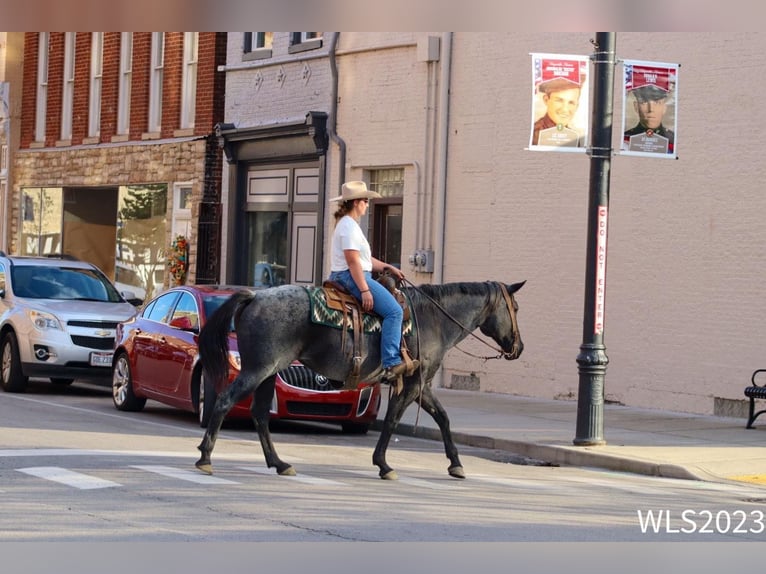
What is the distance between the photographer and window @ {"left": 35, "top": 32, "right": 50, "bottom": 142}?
108 ft

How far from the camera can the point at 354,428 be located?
14.7 metres

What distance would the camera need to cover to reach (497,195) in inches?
773

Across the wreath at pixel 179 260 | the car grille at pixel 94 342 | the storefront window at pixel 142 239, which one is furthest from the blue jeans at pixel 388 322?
the storefront window at pixel 142 239

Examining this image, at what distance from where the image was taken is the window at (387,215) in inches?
863

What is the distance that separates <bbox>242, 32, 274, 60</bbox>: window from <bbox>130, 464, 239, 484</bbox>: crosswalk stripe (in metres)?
16.1

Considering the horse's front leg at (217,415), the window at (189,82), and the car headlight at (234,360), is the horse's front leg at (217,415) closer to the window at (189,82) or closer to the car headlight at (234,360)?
the car headlight at (234,360)

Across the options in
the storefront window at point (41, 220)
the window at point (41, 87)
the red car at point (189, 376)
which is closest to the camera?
the red car at point (189, 376)

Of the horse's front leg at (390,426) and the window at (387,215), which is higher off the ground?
the window at (387,215)

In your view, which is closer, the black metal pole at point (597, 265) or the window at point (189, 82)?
the black metal pole at point (597, 265)

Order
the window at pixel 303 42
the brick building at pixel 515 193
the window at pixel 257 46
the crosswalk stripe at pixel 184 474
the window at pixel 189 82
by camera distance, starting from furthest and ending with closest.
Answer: the window at pixel 189 82, the window at pixel 257 46, the window at pixel 303 42, the brick building at pixel 515 193, the crosswalk stripe at pixel 184 474

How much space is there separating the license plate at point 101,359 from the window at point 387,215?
19.2 feet

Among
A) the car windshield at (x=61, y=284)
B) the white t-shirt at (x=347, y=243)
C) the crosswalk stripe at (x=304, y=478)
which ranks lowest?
the crosswalk stripe at (x=304, y=478)

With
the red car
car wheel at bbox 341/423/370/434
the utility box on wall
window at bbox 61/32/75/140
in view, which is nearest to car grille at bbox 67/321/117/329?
the red car

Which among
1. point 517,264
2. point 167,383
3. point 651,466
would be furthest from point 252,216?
point 651,466
